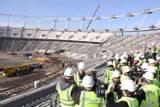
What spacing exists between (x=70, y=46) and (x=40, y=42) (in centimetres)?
1708

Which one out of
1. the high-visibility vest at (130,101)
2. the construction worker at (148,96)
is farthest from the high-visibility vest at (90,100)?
the construction worker at (148,96)

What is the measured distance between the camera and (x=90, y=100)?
534 cm

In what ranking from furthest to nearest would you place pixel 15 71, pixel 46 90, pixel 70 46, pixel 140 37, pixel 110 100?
1. pixel 70 46
2. pixel 140 37
3. pixel 15 71
4. pixel 46 90
5. pixel 110 100

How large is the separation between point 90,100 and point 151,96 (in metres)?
1.66

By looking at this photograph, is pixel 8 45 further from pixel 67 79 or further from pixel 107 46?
pixel 67 79

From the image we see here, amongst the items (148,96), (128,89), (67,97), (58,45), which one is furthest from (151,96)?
(58,45)

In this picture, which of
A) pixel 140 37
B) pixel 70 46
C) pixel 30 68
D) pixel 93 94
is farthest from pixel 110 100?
pixel 70 46

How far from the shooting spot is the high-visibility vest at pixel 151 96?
241 inches

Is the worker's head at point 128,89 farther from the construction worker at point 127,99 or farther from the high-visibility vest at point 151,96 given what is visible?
the high-visibility vest at point 151,96

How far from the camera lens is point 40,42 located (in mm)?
112312

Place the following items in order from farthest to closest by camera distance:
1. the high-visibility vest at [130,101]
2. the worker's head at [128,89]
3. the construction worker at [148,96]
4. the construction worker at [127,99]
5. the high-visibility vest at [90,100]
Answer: the construction worker at [148,96] → the worker's head at [128,89] → the high-visibility vest at [90,100] → the high-visibility vest at [130,101] → the construction worker at [127,99]

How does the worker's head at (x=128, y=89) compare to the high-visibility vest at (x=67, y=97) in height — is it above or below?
above

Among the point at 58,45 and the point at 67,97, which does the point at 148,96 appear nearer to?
the point at 67,97

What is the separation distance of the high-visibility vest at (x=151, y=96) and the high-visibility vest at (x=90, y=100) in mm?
1114
